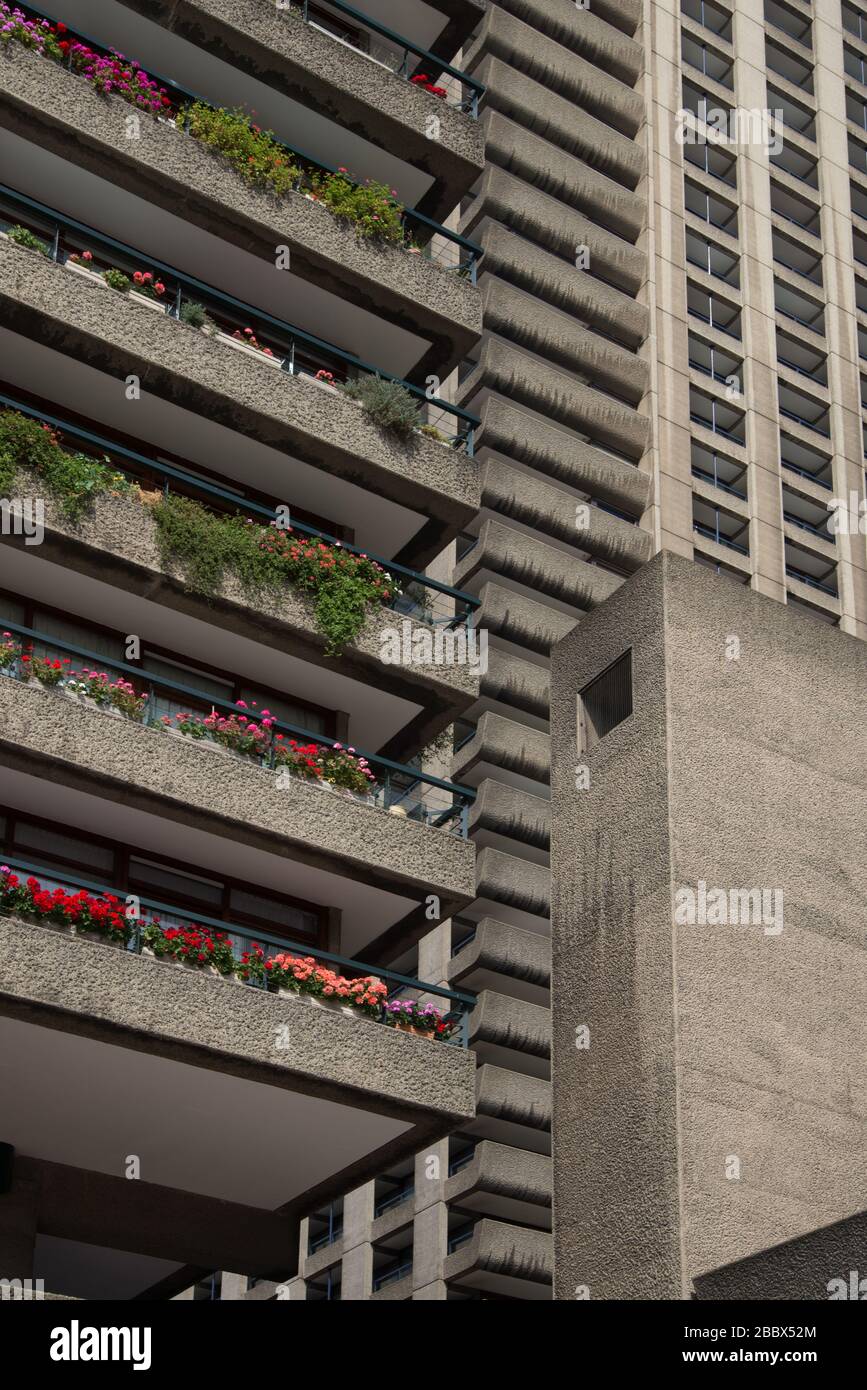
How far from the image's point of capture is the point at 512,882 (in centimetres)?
5788

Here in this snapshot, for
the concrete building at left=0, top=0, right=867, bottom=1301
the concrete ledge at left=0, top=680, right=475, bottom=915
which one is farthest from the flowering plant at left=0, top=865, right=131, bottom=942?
the concrete ledge at left=0, top=680, right=475, bottom=915

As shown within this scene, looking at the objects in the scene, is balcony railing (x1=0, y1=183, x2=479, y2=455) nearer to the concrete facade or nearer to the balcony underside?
the concrete facade

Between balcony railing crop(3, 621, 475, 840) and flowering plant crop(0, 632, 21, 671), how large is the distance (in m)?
0.09

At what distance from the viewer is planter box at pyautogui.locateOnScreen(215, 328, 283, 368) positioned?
28422 millimetres

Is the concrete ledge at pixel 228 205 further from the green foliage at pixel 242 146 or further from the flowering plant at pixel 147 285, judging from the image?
the flowering plant at pixel 147 285

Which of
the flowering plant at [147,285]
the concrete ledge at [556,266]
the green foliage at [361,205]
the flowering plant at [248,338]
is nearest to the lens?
the flowering plant at [147,285]

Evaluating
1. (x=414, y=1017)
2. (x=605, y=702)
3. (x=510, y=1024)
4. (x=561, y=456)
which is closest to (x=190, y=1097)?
(x=414, y=1017)

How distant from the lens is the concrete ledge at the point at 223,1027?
72.1 feet

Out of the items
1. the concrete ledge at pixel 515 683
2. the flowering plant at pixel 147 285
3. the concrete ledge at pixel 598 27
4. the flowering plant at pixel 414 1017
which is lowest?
the flowering plant at pixel 414 1017

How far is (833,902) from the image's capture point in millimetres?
23344

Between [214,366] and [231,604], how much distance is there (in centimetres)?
361

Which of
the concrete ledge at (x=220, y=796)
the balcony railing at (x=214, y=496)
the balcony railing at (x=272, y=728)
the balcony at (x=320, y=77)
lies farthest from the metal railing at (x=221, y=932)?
the balcony at (x=320, y=77)

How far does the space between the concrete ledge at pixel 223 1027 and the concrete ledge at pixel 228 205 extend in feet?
38.3

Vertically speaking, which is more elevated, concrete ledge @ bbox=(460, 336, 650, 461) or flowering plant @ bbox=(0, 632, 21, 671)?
concrete ledge @ bbox=(460, 336, 650, 461)
